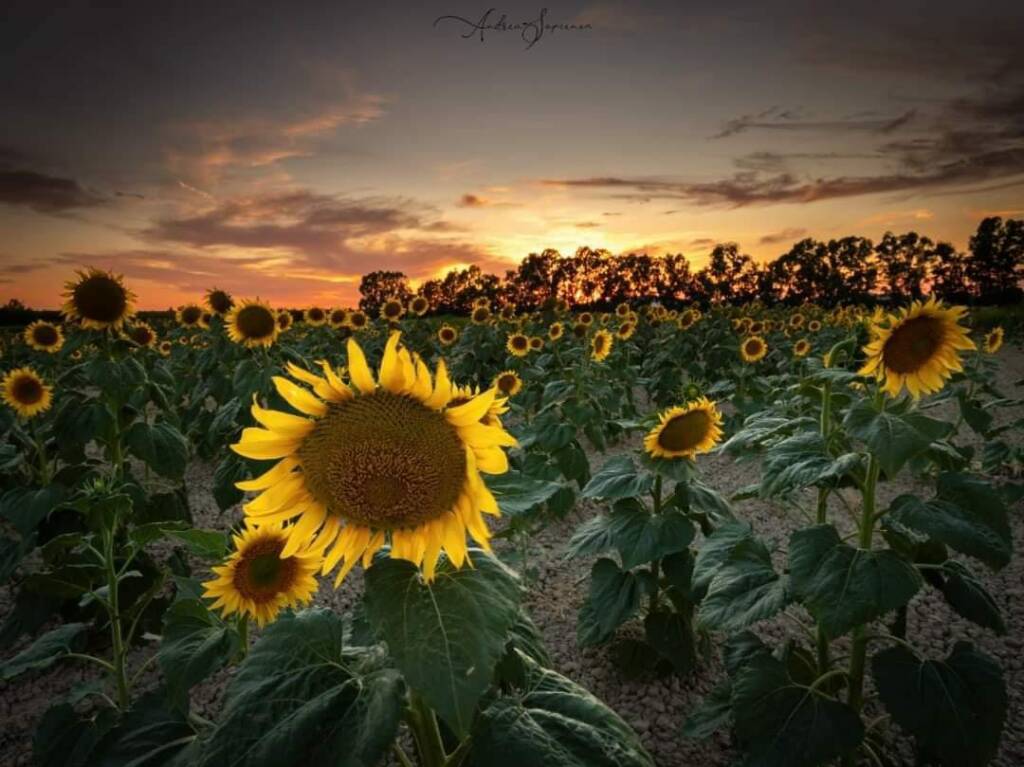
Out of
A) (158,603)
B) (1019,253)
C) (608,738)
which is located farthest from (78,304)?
(1019,253)

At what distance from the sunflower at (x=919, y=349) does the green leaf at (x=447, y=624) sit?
6.39 feet

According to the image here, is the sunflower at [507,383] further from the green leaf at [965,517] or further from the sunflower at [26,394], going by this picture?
the green leaf at [965,517]

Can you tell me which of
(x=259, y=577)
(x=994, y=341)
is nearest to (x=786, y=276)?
(x=994, y=341)

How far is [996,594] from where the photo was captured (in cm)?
421

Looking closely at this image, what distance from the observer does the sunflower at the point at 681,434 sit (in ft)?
10.0

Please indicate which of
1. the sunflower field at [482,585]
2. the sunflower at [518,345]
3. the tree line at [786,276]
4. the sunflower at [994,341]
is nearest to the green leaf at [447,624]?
the sunflower field at [482,585]

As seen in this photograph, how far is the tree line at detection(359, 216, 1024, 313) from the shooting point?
2672 centimetres

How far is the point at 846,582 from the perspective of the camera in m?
1.96

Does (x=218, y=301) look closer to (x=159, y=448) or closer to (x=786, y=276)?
(x=159, y=448)

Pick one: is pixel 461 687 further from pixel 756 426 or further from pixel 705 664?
pixel 705 664

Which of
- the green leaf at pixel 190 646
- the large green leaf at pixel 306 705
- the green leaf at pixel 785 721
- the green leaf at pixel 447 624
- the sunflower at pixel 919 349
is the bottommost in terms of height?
the green leaf at pixel 785 721

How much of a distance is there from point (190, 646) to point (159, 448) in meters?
1.94

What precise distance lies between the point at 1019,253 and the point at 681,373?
47234mm

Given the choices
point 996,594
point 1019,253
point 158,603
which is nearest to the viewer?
point 158,603
